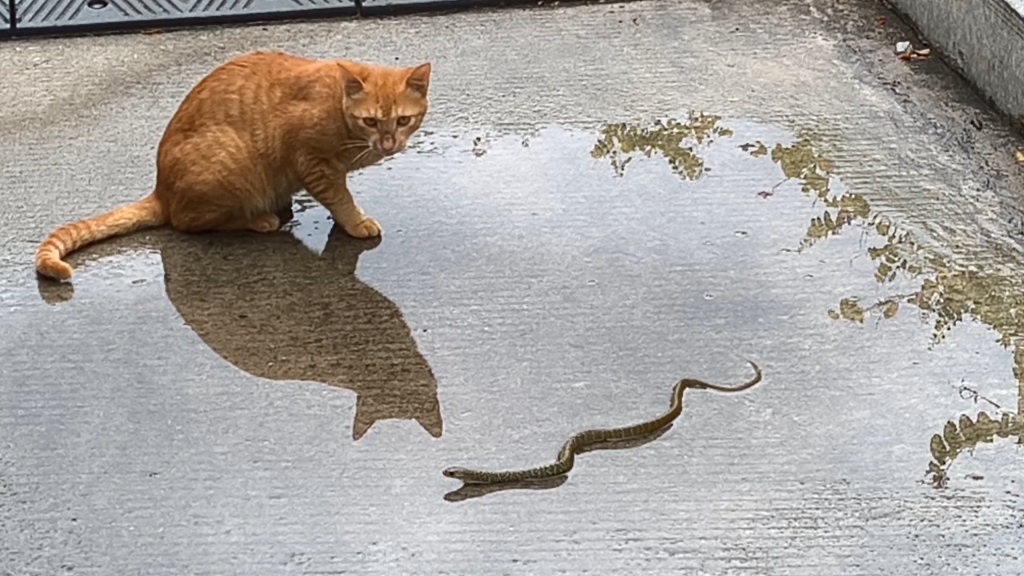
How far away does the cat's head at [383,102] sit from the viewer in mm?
3623

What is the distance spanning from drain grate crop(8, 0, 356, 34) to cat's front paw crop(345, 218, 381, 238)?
164 cm

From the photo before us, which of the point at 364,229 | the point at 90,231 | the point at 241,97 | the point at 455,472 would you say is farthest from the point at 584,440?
the point at 90,231

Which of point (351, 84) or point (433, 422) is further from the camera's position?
point (351, 84)

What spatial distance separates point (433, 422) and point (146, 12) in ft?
9.19

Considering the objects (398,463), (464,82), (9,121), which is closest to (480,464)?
(398,463)

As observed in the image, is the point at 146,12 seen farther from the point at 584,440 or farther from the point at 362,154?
the point at 584,440

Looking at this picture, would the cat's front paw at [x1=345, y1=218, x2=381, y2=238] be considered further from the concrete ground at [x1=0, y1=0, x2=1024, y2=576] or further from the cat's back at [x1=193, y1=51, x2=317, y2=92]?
the cat's back at [x1=193, y1=51, x2=317, y2=92]

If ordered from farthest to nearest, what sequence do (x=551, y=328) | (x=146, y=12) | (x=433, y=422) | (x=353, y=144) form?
(x=146, y=12) < (x=353, y=144) < (x=551, y=328) < (x=433, y=422)

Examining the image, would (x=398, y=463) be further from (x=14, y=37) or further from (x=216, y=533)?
(x=14, y=37)

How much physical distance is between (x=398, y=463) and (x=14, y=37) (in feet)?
9.88

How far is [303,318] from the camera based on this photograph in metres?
3.51

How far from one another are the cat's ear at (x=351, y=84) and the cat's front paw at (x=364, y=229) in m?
0.40

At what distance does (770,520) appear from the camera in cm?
281

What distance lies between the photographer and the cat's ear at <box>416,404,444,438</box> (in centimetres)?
310
